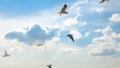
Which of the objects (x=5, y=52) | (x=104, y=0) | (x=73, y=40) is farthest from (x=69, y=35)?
(x=5, y=52)

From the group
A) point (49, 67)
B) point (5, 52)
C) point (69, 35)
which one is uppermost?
point (5, 52)

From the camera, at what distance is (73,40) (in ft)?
163

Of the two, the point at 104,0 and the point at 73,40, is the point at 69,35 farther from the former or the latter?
the point at 104,0

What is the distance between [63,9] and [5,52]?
77.9 ft

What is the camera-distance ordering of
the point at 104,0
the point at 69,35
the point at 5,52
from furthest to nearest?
the point at 5,52 → the point at 69,35 → the point at 104,0

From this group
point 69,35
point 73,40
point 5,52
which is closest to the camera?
point 73,40

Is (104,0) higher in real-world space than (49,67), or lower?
higher

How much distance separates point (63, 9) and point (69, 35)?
5.33 meters

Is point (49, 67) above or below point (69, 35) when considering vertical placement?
below

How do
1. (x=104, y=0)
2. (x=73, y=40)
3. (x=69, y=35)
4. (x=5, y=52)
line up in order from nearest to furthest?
(x=104, y=0) < (x=73, y=40) < (x=69, y=35) < (x=5, y=52)

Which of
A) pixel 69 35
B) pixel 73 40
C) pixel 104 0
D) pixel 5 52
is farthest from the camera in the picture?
pixel 5 52

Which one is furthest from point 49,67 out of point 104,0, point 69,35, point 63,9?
point 104,0

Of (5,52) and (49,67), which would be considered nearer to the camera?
(49,67)

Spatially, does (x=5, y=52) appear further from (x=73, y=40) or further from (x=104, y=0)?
(x=104, y=0)
